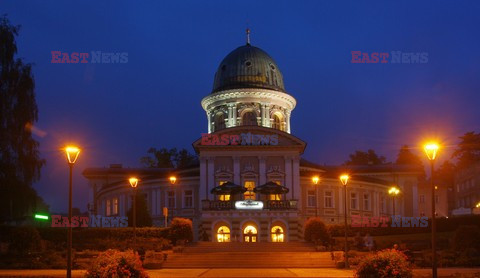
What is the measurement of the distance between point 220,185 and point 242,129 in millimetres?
6648

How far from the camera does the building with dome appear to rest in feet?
191

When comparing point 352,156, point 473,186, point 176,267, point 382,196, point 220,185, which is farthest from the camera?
point 352,156

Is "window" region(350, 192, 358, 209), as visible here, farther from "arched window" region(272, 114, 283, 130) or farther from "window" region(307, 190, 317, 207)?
"arched window" region(272, 114, 283, 130)

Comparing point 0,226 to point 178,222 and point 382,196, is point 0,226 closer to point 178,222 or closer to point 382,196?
point 178,222

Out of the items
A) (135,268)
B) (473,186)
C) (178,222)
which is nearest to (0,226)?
(178,222)

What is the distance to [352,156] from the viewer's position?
13100 cm

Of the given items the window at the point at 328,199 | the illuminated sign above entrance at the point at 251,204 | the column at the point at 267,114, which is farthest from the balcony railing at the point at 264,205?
the column at the point at 267,114

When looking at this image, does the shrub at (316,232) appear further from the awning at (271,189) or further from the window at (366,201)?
the window at (366,201)

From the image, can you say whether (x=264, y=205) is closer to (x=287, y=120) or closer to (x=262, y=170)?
(x=262, y=170)

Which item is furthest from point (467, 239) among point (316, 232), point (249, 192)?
point (249, 192)

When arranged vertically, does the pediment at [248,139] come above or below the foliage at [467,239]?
above

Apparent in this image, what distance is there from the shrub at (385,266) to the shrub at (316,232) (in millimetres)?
21444

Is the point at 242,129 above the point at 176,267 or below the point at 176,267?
above

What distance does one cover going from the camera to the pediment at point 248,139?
61094 millimetres
